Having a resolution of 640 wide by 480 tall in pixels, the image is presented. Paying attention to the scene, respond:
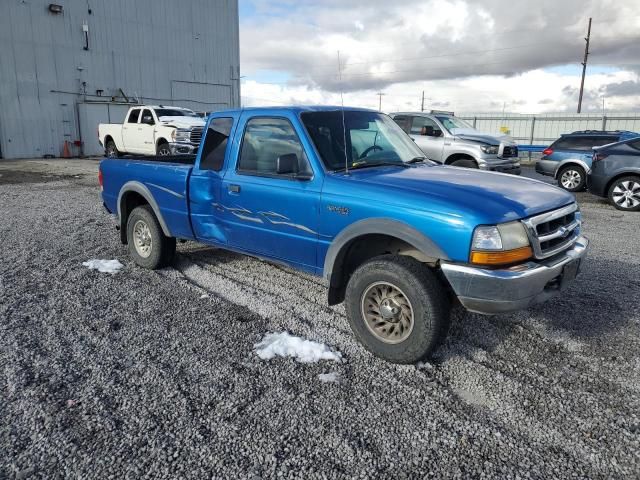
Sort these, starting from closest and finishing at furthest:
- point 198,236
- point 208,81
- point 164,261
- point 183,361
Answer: point 183,361 < point 198,236 < point 164,261 < point 208,81

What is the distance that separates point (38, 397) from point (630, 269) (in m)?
6.09

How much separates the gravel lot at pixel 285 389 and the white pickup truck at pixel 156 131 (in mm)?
11336

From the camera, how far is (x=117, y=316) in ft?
14.1

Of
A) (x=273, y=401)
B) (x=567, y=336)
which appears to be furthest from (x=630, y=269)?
(x=273, y=401)

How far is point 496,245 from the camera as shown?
9.94ft

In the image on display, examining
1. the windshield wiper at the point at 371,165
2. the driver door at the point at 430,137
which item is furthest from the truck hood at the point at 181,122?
the windshield wiper at the point at 371,165

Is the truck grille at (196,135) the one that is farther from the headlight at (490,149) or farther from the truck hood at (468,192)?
the truck hood at (468,192)

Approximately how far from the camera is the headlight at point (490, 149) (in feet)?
37.2

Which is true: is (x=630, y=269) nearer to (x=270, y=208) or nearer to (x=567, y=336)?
(x=567, y=336)

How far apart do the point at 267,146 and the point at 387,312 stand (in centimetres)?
187

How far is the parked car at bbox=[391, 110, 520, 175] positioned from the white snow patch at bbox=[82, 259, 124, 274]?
7974 mm

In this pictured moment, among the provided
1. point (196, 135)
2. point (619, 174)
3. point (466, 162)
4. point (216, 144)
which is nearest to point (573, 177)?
point (619, 174)

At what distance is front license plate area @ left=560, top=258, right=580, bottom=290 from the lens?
133 inches

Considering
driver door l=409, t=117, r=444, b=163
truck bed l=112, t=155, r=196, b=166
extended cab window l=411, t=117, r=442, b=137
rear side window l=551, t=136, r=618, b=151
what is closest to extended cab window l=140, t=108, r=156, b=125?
extended cab window l=411, t=117, r=442, b=137
